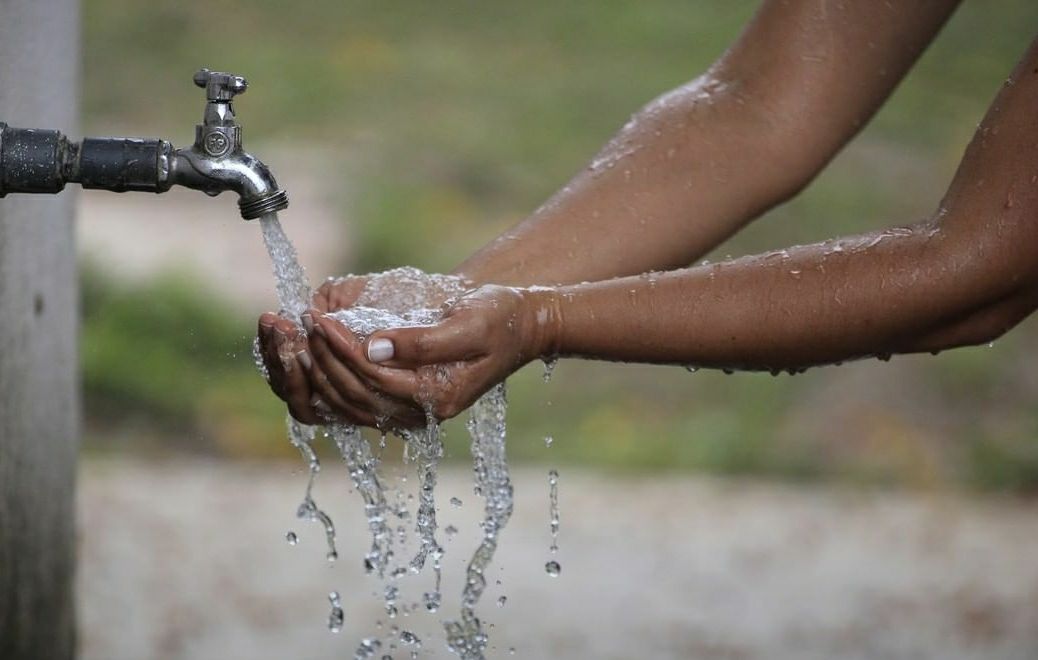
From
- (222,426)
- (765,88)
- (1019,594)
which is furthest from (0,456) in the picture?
(222,426)

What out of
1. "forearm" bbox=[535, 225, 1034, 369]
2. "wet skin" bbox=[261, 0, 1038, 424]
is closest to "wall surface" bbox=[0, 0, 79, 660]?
"wet skin" bbox=[261, 0, 1038, 424]

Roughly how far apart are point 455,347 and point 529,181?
5.62 metres

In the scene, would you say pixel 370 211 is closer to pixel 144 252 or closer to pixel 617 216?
pixel 144 252

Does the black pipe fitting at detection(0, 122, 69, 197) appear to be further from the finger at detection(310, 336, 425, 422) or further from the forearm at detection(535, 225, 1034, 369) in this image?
the forearm at detection(535, 225, 1034, 369)

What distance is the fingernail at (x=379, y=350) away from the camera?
148cm

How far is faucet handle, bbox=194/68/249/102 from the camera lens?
147 centimetres

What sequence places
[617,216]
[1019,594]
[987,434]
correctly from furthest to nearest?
[987,434] < [1019,594] < [617,216]

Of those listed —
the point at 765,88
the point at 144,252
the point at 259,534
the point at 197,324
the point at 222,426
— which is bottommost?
the point at 259,534

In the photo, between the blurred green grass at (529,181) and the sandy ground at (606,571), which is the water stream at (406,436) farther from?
the blurred green grass at (529,181)

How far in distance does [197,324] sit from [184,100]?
2215mm

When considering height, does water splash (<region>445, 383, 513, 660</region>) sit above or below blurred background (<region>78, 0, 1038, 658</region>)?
below

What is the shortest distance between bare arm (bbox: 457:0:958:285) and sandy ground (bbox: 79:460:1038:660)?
→ 129 centimetres

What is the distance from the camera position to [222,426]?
530 cm

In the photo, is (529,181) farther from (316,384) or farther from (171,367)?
(316,384)
